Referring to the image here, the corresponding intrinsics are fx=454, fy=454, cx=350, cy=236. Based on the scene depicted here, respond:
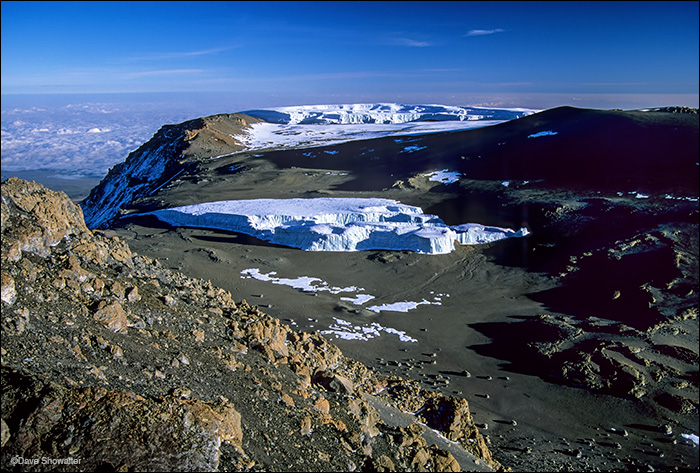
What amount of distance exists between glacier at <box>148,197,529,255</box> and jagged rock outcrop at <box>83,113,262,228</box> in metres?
13.9

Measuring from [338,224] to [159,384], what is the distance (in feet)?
60.7

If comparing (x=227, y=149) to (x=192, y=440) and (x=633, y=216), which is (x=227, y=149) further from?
(x=192, y=440)

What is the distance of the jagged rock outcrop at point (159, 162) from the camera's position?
40.4 m

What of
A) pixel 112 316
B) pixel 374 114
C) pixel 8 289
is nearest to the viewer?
pixel 8 289

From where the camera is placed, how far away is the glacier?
75.4 ft

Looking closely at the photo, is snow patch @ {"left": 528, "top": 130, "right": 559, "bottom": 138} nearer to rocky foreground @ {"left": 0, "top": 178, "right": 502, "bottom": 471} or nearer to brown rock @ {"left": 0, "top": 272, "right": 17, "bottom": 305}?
rocky foreground @ {"left": 0, "top": 178, "right": 502, "bottom": 471}

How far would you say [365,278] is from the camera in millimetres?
20406

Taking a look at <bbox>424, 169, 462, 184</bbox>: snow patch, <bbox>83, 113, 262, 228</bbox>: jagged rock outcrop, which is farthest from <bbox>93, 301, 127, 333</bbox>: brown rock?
<bbox>83, 113, 262, 228</bbox>: jagged rock outcrop

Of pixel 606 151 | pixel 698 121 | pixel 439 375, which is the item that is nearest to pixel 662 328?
pixel 439 375

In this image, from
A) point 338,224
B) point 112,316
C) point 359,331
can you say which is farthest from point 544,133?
point 112,316

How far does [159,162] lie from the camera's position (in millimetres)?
46188

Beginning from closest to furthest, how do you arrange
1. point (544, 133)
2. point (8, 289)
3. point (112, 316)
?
point (8, 289), point (112, 316), point (544, 133)

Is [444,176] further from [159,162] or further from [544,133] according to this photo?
[159,162]

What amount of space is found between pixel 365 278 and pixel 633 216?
44.6ft
